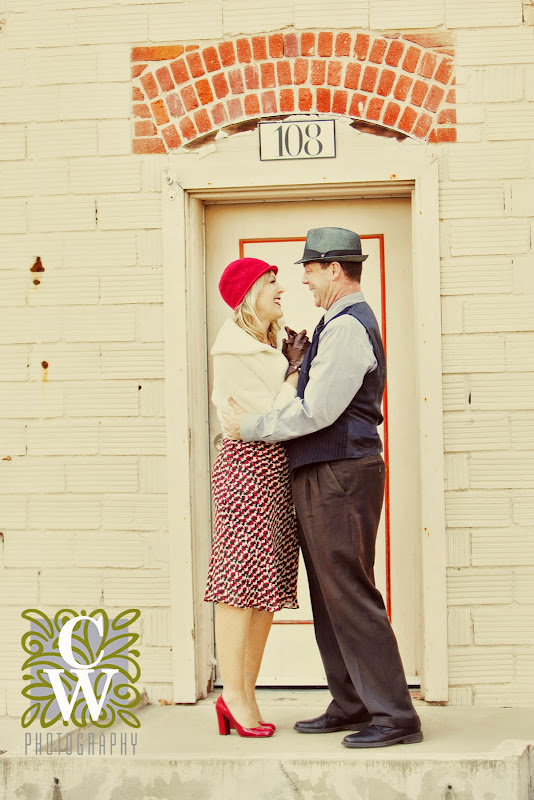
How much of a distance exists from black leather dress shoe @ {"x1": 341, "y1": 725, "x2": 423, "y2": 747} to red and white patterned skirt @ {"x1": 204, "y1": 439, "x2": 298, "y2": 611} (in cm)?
58

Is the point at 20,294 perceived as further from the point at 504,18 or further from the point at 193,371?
the point at 504,18

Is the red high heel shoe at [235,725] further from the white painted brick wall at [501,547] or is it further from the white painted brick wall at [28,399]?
the white painted brick wall at [28,399]

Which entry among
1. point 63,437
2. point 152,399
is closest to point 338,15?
point 152,399

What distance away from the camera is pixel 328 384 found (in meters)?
4.02

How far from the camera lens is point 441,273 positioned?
5023 mm

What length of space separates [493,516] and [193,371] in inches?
62.8

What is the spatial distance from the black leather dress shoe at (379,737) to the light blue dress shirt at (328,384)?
1.17m

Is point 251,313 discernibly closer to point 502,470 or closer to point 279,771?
point 502,470

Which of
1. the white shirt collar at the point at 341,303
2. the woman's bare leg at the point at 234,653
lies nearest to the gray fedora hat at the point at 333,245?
the white shirt collar at the point at 341,303

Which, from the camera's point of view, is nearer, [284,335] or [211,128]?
[284,335]

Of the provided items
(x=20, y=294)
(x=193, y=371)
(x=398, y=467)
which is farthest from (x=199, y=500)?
(x=20, y=294)

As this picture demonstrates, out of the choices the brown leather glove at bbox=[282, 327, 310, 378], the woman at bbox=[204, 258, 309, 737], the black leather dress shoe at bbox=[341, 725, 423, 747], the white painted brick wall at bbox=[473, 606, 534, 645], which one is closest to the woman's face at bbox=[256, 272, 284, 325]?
the woman at bbox=[204, 258, 309, 737]

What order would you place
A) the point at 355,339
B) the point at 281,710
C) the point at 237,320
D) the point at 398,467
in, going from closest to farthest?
1. the point at 355,339
2. the point at 237,320
3. the point at 281,710
4. the point at 398,467

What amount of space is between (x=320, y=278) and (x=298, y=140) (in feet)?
3.56
